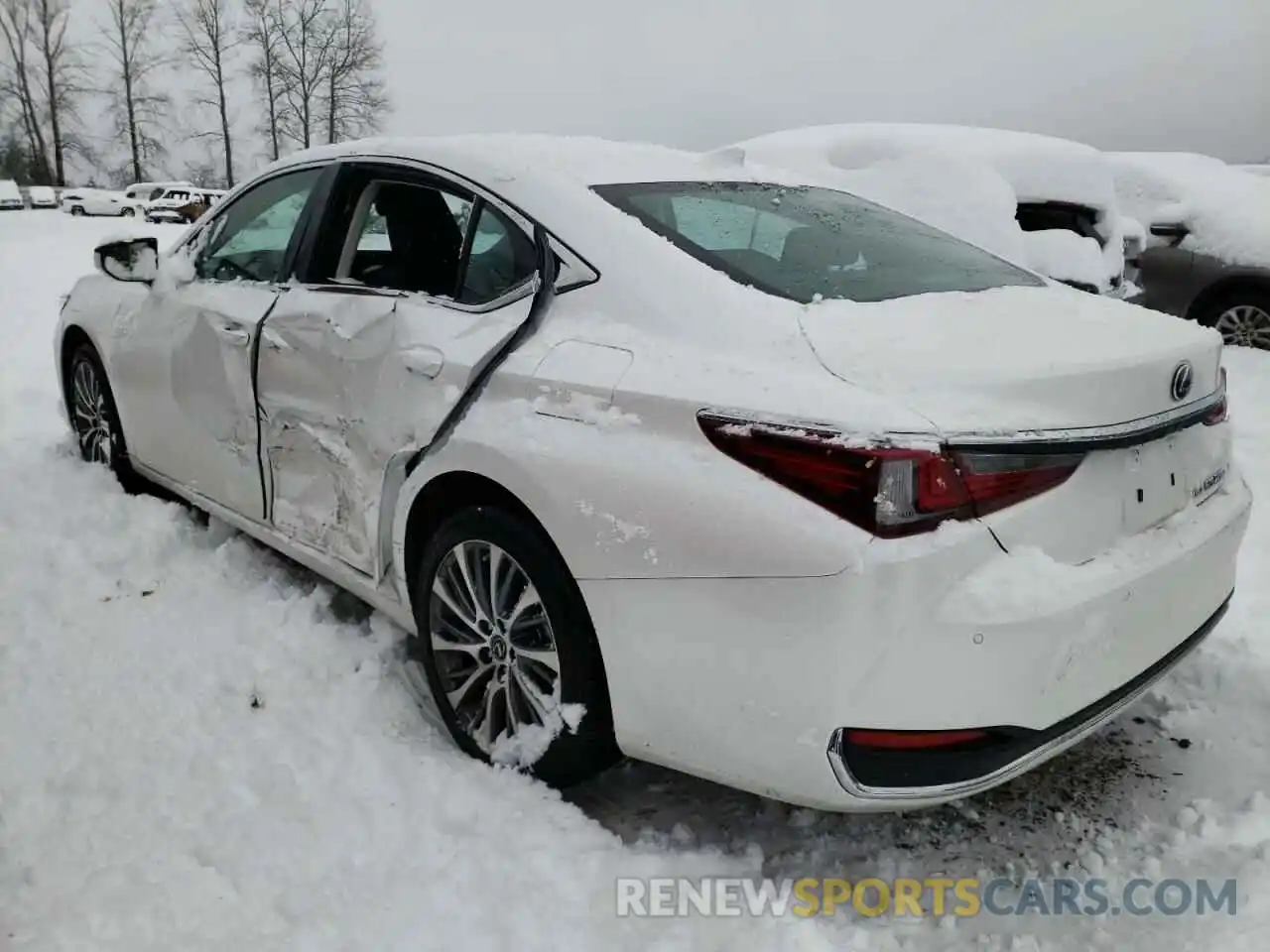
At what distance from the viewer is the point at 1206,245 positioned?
7.17 m

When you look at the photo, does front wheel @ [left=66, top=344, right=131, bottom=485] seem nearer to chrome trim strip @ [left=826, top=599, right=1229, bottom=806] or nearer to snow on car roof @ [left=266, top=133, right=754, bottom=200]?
snow on car roof @ [left=266, top=133, right=754, bottom=200]

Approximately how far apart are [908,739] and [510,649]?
0.97m

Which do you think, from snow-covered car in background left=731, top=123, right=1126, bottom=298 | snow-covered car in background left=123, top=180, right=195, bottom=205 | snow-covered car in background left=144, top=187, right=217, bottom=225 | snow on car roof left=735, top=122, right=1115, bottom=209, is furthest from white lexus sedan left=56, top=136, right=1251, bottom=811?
snow-covered car in background left=123, top=180, right=195, bottom=205

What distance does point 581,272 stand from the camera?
2.26m

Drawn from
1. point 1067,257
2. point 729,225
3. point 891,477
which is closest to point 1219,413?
point 891,477

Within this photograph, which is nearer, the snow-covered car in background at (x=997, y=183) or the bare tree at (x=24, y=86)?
the snow-covered car in background at (x=997, y=183)

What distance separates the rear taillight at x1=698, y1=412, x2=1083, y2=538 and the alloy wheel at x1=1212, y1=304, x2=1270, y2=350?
619cm

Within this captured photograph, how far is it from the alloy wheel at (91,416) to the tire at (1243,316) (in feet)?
22.4

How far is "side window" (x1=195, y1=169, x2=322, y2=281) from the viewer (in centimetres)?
321

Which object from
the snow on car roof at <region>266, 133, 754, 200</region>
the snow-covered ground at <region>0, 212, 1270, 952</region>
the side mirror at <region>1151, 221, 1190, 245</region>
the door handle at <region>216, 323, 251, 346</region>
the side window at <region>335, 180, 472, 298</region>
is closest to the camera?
the snow-covered ground at <region>0, 212, 1270, 952</region>

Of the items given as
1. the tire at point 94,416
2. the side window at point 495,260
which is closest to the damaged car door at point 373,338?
the side window at point 495,260

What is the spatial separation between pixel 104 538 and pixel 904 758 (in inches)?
126

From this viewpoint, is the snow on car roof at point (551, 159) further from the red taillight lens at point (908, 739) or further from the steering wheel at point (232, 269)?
the red taillight lens at point (908, 739)

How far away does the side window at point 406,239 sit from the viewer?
2642mm
